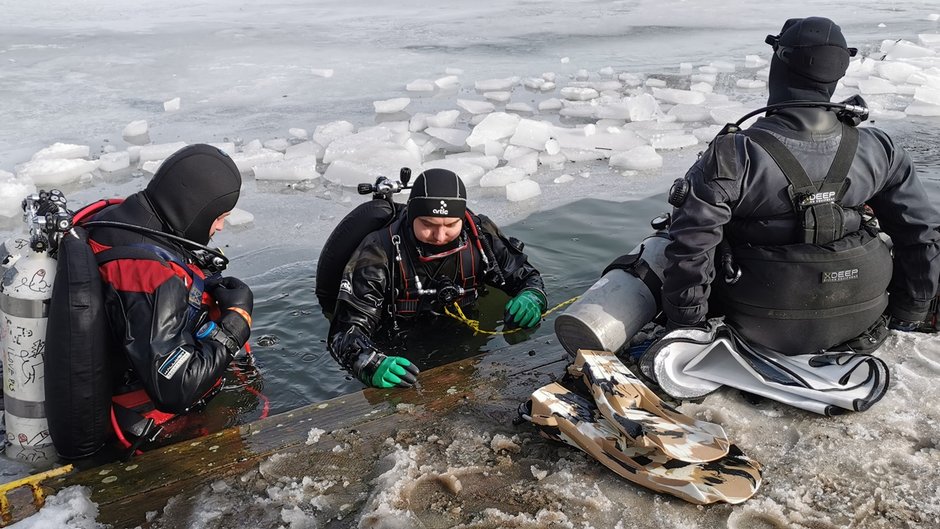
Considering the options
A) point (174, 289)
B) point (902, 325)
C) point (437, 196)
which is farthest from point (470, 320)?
point (902, 325)

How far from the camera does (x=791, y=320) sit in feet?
10.0

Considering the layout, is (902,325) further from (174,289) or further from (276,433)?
(174,289)

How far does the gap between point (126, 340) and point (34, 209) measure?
2.04 feet

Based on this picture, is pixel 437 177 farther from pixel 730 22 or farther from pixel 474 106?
pixel 730 22

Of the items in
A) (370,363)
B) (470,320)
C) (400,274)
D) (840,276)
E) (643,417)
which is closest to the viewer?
(643,417)

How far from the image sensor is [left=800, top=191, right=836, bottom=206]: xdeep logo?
2934 millimetres

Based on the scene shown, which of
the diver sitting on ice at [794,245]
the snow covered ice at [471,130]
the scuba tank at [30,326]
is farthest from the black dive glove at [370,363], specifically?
the scuba tank at [30,326]

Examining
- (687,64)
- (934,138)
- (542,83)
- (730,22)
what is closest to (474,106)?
(542,83)

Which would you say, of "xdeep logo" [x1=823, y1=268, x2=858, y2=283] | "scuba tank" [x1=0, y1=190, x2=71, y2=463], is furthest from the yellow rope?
"scuba tank" [x1=0, y1=190, x2=71, y2=463]

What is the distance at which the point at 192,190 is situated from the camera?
3.30m

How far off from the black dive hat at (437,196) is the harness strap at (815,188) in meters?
1.51

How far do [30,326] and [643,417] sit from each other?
2219 millimetres

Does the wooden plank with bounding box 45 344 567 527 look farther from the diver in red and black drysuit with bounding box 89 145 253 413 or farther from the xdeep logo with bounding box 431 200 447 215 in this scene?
the xdeep logo with bounding box 431 200 447 215

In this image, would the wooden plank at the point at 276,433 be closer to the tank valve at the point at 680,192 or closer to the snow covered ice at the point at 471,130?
the snow covered ice at the point at 471,130
